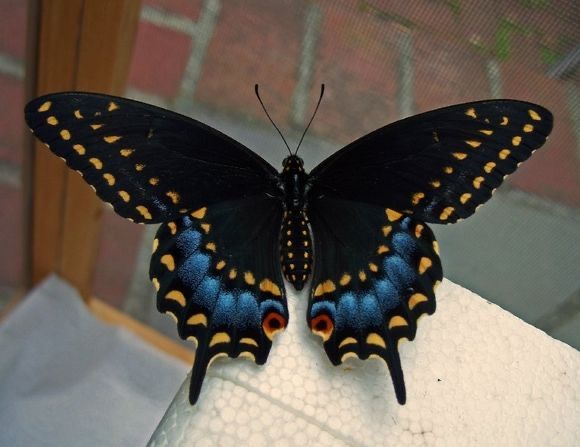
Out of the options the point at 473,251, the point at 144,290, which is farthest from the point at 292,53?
the point at 144,290

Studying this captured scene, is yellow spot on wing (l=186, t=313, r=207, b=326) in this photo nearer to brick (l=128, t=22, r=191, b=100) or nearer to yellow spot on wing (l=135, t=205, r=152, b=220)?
yellow spot on wing (l=135, t=205, r=152, b=220)

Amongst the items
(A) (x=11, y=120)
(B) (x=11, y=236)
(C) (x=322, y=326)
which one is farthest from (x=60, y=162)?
(C) (x=322, y=326)

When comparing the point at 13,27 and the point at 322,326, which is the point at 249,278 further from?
the point at 13,27

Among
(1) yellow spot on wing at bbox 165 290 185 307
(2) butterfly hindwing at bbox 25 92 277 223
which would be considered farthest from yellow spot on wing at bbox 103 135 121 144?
(1) yellow spot on wing at bbox 165 290 185 307

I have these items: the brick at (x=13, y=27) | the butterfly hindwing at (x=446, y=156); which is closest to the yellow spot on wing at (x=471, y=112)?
the butterfly hindwing at (x=446, y=156)

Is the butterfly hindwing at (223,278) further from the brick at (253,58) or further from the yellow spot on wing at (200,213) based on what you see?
the brick at (253,58)

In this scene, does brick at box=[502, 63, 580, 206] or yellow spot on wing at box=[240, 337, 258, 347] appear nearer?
yellow spot on wing at box=[240, 337, 258, 347]

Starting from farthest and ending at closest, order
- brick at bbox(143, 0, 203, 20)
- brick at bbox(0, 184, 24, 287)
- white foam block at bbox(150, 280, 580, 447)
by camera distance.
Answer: brick at bbox(0, 184, 24, 287) < brick at bbox(143, 0, 203, 20) < white foam block at bbox(150, 280, 580, 447)
